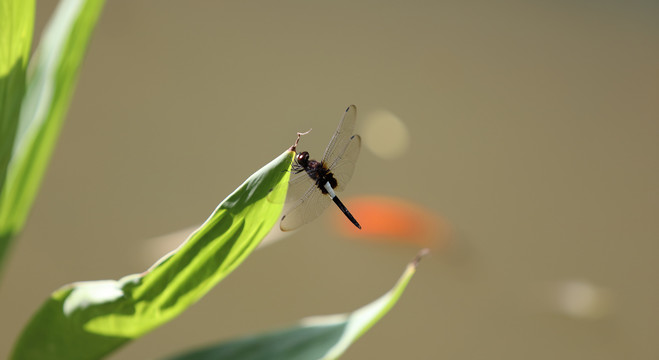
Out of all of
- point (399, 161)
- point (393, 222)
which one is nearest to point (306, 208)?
point (393, 222)

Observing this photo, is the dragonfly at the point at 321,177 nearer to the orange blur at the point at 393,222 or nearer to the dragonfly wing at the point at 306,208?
the dragonfly wing at the point at 306,208

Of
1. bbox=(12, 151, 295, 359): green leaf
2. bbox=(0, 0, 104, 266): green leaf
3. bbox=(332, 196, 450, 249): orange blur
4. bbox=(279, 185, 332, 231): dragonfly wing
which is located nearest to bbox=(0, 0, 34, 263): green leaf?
bbox=(0, 0, 104, 266): green leaf

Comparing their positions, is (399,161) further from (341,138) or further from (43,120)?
(43,120)

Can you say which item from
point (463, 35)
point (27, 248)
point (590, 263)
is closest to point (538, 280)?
point (590, 263)

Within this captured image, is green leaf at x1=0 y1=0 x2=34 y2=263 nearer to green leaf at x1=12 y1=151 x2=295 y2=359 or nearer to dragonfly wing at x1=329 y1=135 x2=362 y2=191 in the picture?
green leaf at x1=12 y1=151 x2=295 y2=359

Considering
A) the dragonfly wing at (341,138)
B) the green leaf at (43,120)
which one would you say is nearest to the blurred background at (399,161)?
the dragonfly wing at (341,138)

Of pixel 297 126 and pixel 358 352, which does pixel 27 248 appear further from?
pixel 358 352
